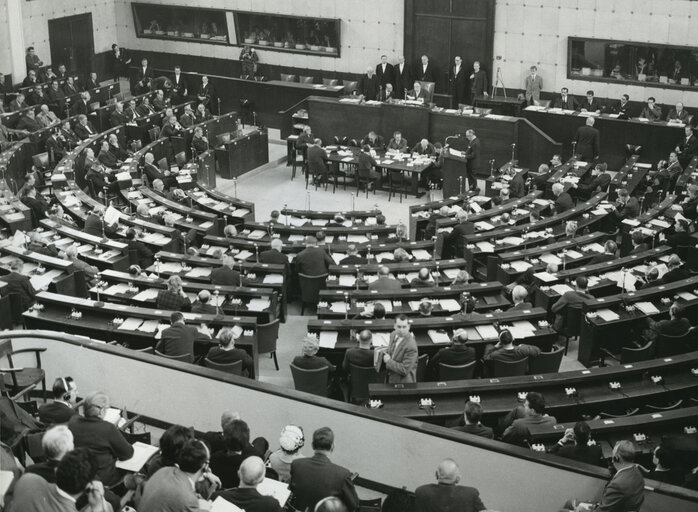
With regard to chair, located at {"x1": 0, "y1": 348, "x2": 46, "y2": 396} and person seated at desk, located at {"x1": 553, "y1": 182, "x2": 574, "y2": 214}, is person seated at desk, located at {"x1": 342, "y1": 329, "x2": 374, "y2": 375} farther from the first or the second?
person seated at desk, located at {"x1": 553, "y1": 182, "x2": 574, "y2": 214}

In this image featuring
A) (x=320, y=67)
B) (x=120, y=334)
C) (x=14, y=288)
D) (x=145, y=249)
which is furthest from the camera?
(x=320, y=67)

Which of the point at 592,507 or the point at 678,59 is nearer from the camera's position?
the point at 592,507

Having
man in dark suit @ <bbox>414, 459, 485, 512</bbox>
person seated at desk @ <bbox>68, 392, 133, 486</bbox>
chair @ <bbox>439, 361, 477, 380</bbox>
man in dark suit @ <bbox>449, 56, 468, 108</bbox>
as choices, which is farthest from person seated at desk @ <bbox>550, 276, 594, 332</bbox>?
man in dark suit @ <bbox>449, 56, 468, 108</bbox>

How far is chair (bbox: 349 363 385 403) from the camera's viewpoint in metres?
10.6

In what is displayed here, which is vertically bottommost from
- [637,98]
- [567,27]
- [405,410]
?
[405,410]

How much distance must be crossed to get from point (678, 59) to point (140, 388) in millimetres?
17429

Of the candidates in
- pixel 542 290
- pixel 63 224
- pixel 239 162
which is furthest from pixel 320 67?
pixel 542 290

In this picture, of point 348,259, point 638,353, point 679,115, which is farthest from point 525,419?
point 679,115

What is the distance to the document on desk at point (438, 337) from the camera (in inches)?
442

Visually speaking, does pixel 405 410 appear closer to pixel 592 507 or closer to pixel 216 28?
pixel 592 507

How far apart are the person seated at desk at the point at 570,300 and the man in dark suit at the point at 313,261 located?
3633 millimetres

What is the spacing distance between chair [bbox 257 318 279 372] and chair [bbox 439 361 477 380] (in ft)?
8.29

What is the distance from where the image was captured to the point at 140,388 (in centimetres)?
949

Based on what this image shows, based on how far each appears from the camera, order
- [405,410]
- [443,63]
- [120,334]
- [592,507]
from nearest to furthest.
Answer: [592,507]
[405,410]
[120,334]
[443,63]
